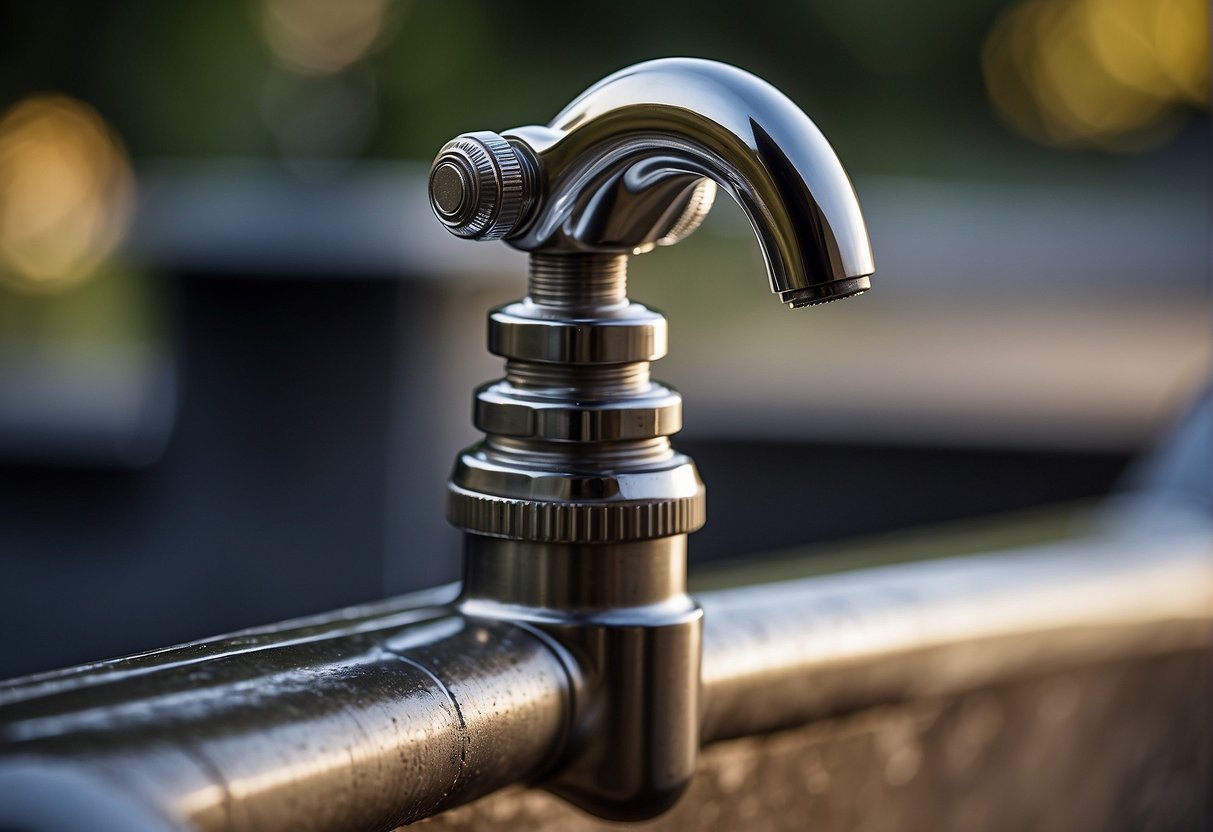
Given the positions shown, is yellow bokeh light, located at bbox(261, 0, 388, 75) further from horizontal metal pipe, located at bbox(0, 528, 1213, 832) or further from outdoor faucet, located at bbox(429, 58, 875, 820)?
outdoor faucet, located at bbox(429, 58, 875, 820)

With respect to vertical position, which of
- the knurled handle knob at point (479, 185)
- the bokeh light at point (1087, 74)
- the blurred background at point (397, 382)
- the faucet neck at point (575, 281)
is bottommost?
the blurred background at point (397, 382)

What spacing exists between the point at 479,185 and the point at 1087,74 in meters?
7.09

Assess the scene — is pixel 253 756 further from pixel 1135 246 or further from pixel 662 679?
pixel 1135 246

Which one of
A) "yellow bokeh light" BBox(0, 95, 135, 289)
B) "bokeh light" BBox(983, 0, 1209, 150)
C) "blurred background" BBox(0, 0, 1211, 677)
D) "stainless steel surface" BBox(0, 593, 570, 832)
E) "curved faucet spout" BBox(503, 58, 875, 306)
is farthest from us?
"bokeh light" BBox(983, 0, 1209, 150)

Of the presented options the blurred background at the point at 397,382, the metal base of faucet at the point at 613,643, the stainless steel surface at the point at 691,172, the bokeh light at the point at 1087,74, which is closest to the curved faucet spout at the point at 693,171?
the stainless steel surface at the point at 691,172

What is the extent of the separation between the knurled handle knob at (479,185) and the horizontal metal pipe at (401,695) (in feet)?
0.46

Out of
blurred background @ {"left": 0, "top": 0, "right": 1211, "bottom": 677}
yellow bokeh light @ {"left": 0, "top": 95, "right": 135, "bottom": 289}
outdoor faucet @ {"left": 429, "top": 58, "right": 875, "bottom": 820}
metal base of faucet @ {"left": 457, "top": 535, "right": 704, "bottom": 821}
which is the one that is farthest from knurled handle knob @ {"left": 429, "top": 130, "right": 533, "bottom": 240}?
yellow bokeh light @ {"left": 0, "top": 95, "right": 135, "bottom": 289}

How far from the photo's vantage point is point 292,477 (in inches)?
96.2

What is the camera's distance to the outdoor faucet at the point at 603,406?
0.52 meters

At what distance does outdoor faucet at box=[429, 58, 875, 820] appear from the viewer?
1.70 feet

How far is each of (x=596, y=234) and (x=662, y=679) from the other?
0.16 m

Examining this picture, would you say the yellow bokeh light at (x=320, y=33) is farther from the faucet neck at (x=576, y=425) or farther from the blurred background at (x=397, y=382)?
the faucet neck at (x=576, y=425)

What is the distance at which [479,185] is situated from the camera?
522 mm

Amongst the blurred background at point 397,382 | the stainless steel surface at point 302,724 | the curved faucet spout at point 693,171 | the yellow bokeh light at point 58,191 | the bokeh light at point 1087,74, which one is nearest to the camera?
the stainless steel surface at point 302,724
